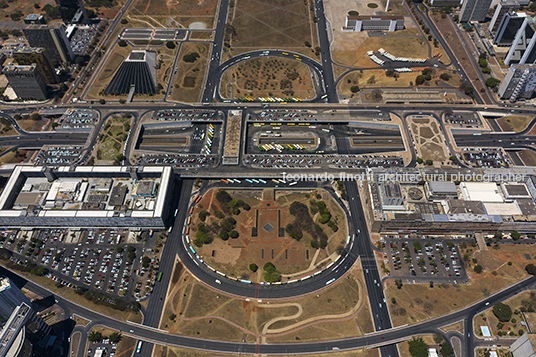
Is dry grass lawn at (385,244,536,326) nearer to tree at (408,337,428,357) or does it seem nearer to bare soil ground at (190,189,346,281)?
tree at (408,337,428,357)

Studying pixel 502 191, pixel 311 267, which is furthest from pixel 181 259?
pixel 502 191

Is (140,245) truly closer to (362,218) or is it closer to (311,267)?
(311,267)

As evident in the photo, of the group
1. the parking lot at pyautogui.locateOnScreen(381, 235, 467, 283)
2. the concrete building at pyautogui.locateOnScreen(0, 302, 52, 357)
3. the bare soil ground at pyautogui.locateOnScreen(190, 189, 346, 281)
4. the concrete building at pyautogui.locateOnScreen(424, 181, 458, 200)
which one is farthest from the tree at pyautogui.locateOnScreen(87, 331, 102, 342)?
the concrete building at pyautogui.locateOnScreen(424, 181, 458, 200)

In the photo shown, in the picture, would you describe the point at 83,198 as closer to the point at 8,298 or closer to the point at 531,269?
the point at 8,298

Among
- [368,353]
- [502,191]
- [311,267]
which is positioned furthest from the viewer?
[502,191]

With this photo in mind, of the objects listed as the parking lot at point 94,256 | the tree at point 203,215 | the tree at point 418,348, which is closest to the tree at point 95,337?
the parking lot at point 94,256

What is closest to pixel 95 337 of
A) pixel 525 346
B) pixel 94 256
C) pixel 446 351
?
pixel 94 256
